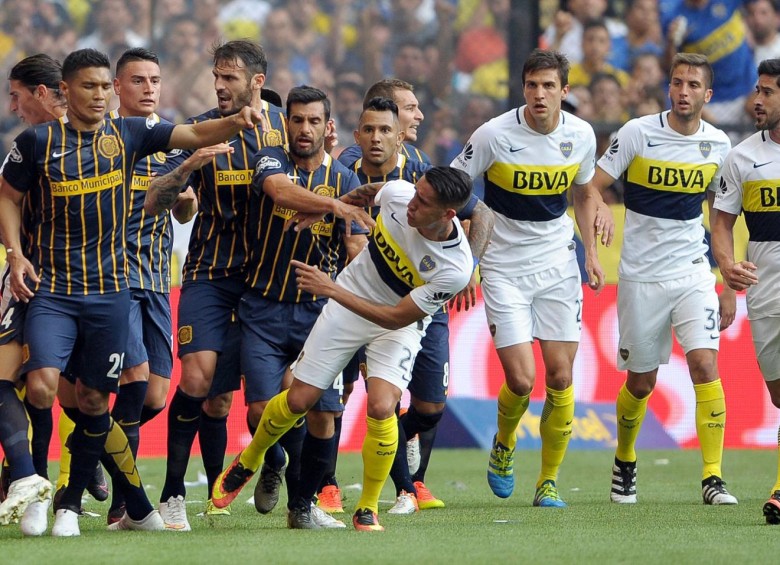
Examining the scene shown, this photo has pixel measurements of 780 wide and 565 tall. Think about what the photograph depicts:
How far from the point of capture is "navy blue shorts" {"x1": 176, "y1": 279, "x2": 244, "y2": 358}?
24.0 feet

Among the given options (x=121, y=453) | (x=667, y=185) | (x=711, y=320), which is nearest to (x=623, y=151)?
(x=667, y=185)

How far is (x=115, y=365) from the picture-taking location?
6566mm

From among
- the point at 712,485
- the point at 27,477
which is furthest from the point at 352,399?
the point at 27,477

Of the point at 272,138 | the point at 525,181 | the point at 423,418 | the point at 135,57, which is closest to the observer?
the point at 272,138

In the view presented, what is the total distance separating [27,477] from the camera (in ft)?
20.8

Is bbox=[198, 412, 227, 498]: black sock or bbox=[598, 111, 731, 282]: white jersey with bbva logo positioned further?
bbox=[598, 111, 731, 282]: white jersey with bbva logo

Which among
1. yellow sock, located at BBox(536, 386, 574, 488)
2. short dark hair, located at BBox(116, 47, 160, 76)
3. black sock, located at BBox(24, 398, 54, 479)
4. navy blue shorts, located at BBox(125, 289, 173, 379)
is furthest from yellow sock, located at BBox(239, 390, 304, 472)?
short dark hair, located at BBox(116, 47, 160, 76)

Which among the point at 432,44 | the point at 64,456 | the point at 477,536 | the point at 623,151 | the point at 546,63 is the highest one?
the point at 432,44

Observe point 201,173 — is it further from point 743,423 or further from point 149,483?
point 743,423

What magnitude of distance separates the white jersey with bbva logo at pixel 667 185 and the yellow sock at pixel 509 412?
3.71 ft

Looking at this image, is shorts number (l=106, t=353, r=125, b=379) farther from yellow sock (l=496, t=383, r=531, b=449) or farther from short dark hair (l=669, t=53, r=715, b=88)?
short dark hair (l=669, t=53, r=715, b=88)

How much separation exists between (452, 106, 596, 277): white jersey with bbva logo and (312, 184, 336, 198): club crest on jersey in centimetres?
122

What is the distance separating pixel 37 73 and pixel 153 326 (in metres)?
1.60

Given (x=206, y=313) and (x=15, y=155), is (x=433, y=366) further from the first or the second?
(x=15, y=155)
